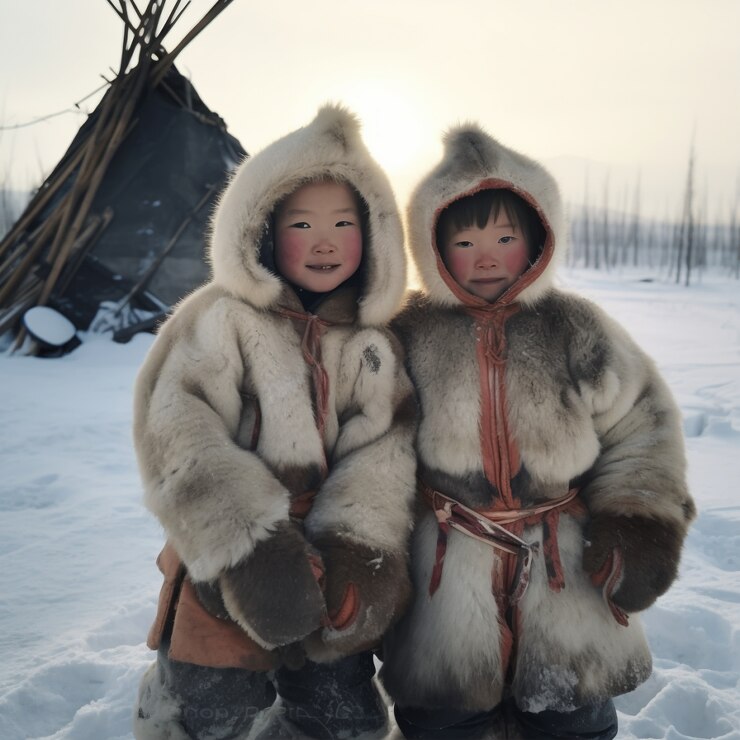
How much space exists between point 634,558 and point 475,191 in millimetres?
1015

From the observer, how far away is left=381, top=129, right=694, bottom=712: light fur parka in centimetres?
163

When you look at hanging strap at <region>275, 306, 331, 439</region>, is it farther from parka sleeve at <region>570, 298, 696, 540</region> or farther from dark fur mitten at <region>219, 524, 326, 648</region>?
parka sleeve at <region>570, 298, 696, 540</region>

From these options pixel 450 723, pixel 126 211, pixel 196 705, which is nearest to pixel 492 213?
pixel 450 723

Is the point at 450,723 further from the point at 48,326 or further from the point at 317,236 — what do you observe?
the point at 48,326

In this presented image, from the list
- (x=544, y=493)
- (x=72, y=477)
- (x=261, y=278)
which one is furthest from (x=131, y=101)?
(x=544, y=493)

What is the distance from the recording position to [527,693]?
5.27 ft

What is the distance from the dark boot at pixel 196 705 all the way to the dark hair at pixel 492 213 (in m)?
1.29

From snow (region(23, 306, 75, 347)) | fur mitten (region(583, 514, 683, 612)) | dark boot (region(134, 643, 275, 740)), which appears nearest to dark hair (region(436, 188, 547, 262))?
fur mitten (region(583, 514, 683, 612))

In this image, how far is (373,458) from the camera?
169 centimetres

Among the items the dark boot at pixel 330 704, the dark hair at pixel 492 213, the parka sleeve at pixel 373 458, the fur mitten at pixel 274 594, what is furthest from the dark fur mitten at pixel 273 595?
the dark hair at pixel 492 213

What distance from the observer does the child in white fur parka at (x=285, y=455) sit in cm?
146

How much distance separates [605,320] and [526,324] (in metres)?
0.23

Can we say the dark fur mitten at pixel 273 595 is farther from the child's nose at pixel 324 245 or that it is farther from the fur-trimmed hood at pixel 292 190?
the child's nose at pixel 324 245

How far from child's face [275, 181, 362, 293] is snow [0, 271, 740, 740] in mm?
968
